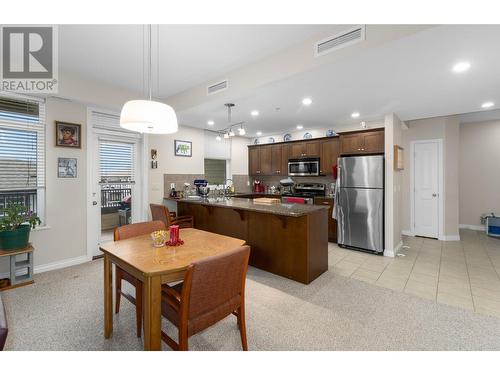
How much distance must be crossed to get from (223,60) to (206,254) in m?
2.35

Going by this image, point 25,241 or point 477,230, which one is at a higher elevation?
point 25,241

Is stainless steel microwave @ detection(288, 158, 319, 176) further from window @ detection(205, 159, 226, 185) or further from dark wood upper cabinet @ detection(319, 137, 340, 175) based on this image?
window @ detection(205, 159, 226, 185)

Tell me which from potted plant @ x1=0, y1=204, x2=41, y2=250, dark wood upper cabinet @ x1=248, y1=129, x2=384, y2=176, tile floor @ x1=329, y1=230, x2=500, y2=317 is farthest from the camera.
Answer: dark wood upper cabinet @ x1=248, y1=129, x2=384, y2=176

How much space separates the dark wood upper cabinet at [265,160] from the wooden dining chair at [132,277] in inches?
165

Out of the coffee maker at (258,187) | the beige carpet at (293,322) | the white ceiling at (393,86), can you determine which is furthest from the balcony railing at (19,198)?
the coffee maker at (258,187)

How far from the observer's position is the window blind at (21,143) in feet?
10.2

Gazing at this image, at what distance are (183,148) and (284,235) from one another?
3.21 metres

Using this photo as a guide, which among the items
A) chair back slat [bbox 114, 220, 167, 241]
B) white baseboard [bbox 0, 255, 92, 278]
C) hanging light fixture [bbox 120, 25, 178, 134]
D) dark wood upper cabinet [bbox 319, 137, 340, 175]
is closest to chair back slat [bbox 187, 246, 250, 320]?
hanging light fixture [bbox 120, 25, 178, 134]

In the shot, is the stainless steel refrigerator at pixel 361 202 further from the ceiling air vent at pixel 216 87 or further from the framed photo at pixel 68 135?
the framed photo at pixel 68 135

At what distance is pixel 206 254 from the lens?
1.80 meters

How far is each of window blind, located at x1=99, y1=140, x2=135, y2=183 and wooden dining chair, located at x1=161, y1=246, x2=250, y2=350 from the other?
3.12m

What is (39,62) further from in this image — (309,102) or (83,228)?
(309,102)

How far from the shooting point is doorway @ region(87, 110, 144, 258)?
389 cm
